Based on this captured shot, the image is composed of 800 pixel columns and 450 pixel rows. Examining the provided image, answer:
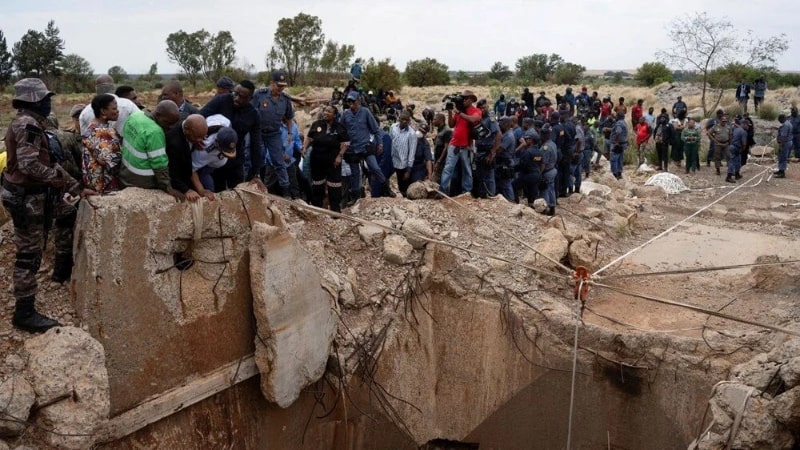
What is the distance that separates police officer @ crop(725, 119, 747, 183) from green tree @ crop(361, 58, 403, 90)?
622 inches

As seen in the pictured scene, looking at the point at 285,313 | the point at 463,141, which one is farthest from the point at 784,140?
the point at 285,313

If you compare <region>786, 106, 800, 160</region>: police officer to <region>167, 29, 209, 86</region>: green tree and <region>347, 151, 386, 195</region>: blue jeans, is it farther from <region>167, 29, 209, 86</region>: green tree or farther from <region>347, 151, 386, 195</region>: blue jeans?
<region>167, 29, 209, 86</region>: green tree

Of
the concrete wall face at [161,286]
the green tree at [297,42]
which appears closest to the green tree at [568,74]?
the green tree at [297,42]

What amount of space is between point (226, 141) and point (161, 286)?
1.31m

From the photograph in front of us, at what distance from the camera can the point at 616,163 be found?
46.7 ft

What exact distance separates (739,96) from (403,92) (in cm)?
1638

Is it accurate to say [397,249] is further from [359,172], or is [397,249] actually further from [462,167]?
[462,167]

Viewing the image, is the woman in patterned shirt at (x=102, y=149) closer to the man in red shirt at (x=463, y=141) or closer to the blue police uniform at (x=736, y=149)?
the man in red shirt at (x=463, y=141)

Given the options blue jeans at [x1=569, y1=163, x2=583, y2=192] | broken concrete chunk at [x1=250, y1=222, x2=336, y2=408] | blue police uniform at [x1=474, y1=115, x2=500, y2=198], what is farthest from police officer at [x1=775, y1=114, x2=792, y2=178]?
broken concrete chunk at [x1=250, y1=222, x2=336, y2=408]

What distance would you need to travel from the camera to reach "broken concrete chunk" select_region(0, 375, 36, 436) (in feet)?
14.1

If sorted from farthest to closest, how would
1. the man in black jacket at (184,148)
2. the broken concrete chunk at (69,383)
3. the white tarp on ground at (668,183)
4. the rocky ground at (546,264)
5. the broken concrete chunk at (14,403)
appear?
the white tarp on ground at (668,183) < the rocky ground at (546,264) < the man in black jacket at (184,148) < the broken concrete chunk at (69,383) < the broken concrete chunk at (14,403)

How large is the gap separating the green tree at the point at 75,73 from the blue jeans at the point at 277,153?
29.2m

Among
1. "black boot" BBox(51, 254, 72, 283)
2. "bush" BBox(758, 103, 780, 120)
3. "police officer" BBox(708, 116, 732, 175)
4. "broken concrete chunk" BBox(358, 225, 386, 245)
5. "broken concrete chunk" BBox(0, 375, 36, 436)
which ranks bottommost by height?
"broken concrete chunk" BBox(0, 375, 36, 436)

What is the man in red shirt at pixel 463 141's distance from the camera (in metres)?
8.44
